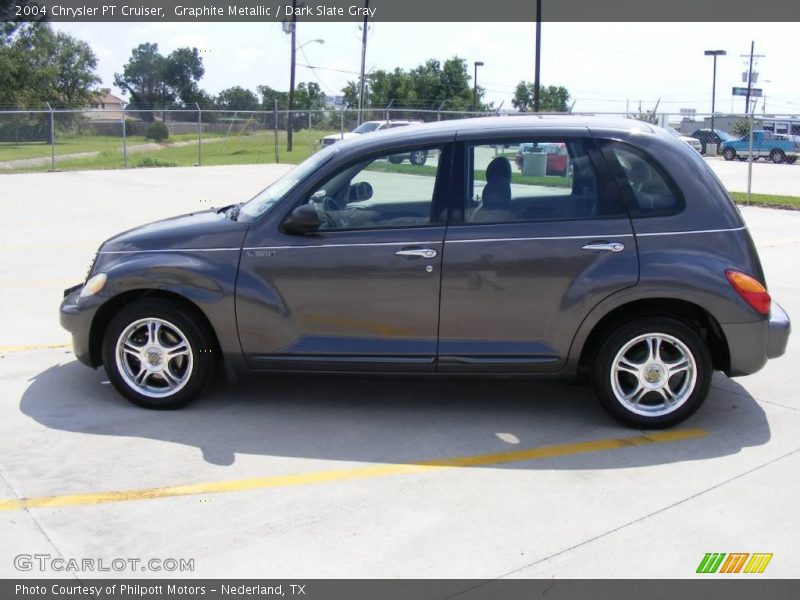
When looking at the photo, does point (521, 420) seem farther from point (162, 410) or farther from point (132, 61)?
point (132, 61)

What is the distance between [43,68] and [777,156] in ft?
168

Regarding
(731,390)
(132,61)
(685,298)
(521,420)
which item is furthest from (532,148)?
(132,61)

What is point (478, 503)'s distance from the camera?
441cm

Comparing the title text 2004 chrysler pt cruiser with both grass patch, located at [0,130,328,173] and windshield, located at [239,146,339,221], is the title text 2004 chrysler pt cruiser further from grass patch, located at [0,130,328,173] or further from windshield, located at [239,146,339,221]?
grass patch, located at [0,130,328,173]

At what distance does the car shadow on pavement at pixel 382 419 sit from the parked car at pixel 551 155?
1.46 meters

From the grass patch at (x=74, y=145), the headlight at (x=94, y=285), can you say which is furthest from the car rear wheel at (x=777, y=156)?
the headlight at (x=94, y=285)

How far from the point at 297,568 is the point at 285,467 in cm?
111

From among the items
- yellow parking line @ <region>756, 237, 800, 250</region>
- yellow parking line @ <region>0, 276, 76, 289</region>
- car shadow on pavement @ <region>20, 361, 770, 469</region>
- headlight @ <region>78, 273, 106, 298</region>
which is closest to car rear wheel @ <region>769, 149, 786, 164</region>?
yellow parking line @ <region>756, 237, 800, 250</region>

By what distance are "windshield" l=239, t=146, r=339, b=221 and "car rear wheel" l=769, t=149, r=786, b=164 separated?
40.4 metres

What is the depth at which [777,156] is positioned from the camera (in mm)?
41844

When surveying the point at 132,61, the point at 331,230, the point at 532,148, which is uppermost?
the point at 132,61

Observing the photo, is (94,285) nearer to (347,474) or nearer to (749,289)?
(347,474)

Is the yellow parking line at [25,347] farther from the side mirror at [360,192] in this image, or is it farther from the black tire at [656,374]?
the black tire at [656,374]

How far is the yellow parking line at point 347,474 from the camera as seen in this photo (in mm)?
4418
